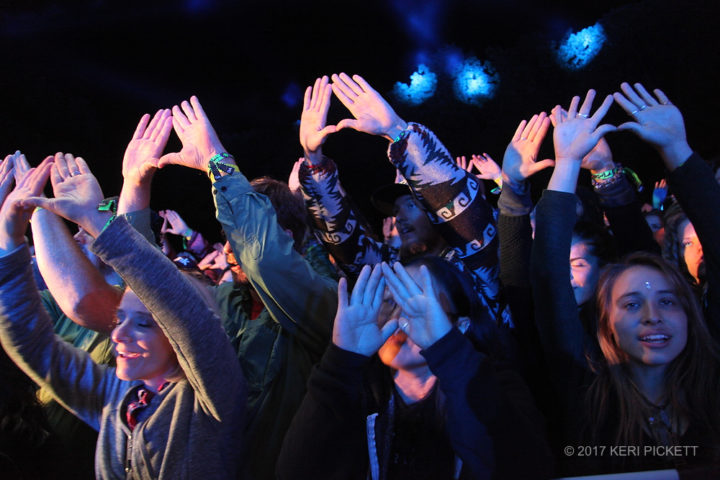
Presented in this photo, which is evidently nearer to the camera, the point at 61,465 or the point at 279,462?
the point at 279,462

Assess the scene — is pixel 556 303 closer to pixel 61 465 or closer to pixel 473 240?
pixel 473 240

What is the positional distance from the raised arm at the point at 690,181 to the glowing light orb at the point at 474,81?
7.55 meters

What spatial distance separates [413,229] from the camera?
234cm

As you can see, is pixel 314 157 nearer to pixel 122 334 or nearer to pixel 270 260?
pixel 270 260

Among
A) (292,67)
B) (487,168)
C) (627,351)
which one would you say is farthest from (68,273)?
(292,67)

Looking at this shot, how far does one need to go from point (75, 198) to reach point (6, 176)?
0.43 metres

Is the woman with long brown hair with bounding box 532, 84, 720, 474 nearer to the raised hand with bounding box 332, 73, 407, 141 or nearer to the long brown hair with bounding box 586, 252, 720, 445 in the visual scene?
the long brown hair with bounding box 586, 252, 720, 445

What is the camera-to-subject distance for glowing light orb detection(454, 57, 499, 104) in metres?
8.86

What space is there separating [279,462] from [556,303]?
904 mm

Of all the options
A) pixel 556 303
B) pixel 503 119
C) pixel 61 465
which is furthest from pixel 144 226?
pixel 503 119

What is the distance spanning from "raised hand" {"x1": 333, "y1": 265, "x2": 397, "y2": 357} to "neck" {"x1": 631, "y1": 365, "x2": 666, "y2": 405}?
802 mm

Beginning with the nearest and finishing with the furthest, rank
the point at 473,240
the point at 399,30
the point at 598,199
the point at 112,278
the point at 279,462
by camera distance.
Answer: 1. the point at 279,462
2. the point at 473,240
3. the point at 598,199
4. the point at 112,278
5. the point at 399,30

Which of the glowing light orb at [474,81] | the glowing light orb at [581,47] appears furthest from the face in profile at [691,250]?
the glowing light orb at [474,81]

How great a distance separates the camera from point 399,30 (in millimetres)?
7891
